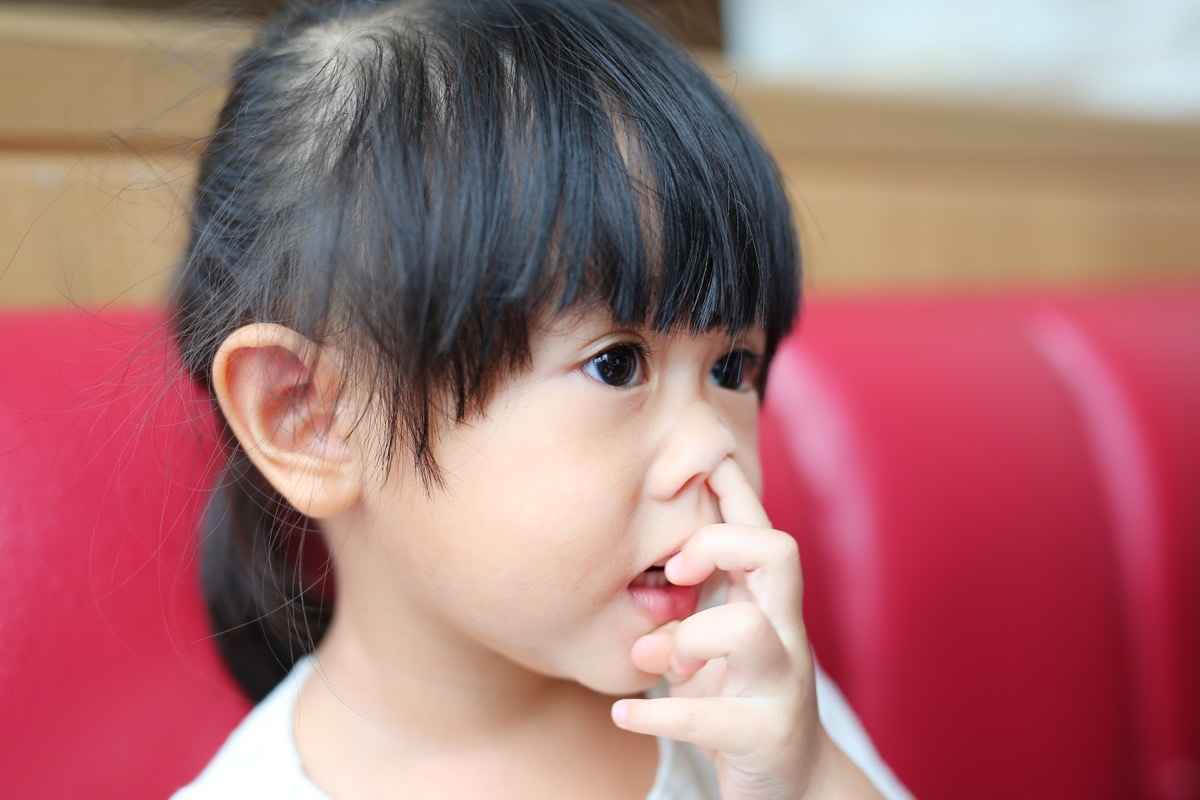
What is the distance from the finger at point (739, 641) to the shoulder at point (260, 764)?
0.27 meters

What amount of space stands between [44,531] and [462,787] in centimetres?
30

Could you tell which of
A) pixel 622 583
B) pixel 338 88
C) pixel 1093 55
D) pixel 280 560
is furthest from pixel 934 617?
pixel 1093 55

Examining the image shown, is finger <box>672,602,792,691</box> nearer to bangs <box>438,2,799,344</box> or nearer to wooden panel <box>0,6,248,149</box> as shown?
bangs <box>438,2,799,344</box>

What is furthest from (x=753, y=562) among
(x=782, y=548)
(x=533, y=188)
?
(x=533, y=188)

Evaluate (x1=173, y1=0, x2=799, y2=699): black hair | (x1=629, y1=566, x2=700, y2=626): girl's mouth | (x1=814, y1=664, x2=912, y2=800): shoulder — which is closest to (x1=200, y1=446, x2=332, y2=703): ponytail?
(x1=173, y1=0, x2=799, y2=699): black hair

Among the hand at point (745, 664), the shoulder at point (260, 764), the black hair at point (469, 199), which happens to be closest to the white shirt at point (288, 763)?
the shoulder at point (260, 764)

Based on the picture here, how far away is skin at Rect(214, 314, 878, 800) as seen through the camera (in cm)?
55

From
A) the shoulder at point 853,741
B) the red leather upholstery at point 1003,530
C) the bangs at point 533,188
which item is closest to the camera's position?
the bangs at point 533,188

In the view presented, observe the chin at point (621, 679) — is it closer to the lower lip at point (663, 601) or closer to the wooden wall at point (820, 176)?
the lower lip at point (663, 601)

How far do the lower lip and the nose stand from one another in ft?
0.20

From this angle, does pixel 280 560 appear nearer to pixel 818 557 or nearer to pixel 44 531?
pixel 44 531

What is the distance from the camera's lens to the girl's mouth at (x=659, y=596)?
0.59 meters

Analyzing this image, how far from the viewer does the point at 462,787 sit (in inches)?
26.0

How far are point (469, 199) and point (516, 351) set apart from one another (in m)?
0.08
